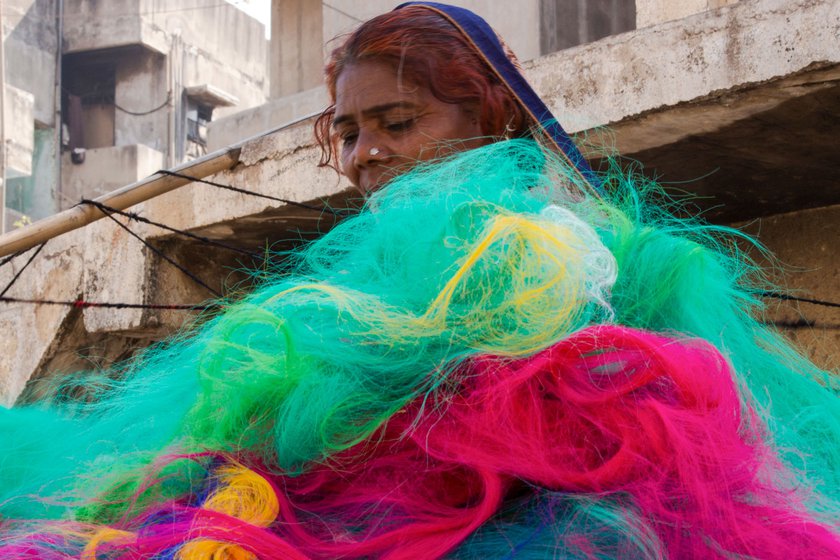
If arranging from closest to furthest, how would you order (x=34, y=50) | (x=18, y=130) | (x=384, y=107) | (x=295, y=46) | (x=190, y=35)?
(x=384, y=107) < (x=295, y=46) < (x=18, y=130) < (x=34, y=50) < (x=190, y=35)

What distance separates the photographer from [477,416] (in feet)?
2.36

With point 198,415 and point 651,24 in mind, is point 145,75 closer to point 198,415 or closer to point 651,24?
point 651,24

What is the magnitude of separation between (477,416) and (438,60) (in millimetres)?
612

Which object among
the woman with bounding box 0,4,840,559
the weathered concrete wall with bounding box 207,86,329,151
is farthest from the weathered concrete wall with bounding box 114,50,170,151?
the woman with bounding box 0,4,840,559

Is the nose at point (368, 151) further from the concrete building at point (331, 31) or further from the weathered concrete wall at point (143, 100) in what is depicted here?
the weathered concrete wall at point (143, 100)

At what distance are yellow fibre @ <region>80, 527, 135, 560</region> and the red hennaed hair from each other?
2.18 ft

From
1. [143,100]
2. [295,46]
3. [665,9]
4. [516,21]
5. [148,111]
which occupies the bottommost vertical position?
[665,9]

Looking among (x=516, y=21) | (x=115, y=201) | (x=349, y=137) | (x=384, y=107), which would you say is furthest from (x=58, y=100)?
(x=384, y=107)

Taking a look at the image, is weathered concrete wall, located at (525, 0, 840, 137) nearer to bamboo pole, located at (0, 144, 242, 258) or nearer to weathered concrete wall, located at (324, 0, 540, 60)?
weathered concrete wall, located at (324, 0, 540, 60)

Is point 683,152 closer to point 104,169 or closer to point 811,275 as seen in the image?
point 811,275

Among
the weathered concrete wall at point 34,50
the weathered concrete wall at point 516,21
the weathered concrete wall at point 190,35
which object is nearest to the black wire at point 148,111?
the weathered concrete wall at point 190,35

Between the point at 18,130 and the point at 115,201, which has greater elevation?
the point at 18,130

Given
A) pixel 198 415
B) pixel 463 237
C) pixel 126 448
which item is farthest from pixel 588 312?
pixel 126 448

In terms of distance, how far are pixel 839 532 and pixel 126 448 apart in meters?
0.65
